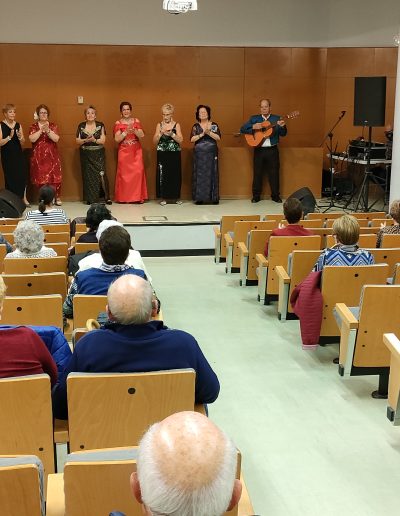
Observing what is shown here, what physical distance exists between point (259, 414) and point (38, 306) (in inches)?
54.1

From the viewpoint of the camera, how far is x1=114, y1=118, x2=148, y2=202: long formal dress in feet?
34.4

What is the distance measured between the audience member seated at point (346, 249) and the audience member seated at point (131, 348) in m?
2.05

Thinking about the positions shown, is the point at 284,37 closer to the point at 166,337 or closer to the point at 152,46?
the point at 152,46

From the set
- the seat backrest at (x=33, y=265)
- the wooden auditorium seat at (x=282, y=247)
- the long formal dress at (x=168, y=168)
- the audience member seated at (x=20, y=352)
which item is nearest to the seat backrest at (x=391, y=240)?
the wooden auditorium seat at (x=282, y=247)

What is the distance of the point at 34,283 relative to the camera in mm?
4004

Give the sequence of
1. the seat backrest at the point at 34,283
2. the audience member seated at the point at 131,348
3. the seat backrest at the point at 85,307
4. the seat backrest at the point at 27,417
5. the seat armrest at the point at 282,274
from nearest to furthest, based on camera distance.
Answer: the seat backrest at the point at 27,417 < the audience member seated at the point at 131,348 < the seat backrest at the point at 85,307 < the seat backrest at the point at 34,283 < the seat armrest at the point at 282,274

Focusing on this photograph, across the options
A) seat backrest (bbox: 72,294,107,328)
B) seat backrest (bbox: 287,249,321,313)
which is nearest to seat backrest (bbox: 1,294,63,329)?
seat backrest (bbox: 72,294,107,328)

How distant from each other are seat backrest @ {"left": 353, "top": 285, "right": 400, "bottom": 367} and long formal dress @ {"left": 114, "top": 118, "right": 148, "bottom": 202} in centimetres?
718

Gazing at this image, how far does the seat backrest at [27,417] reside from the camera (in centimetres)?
237

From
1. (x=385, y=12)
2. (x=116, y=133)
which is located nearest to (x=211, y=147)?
(x=116, y=133)

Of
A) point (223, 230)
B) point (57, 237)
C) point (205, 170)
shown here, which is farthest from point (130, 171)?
point (57, 237)

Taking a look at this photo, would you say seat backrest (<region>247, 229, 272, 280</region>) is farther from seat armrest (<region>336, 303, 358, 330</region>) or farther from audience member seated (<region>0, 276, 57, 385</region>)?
audience member seated (<region>0, 276, 57, 385</region>)

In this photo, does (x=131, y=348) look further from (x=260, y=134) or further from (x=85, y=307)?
(x=260, y=134)

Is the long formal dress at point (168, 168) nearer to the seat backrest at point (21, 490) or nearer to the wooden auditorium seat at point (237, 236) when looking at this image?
the wooden auditorium seat at point (237, 236)
